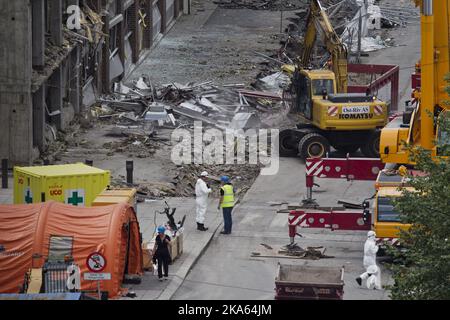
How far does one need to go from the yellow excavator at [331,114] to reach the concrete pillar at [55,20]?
757 centimetres

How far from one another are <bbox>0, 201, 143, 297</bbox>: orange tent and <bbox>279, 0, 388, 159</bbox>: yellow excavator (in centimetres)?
1433

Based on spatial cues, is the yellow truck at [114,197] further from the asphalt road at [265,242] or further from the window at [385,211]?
the window at [385,211]

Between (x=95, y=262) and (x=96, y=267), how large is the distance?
10cm

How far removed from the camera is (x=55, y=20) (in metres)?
42.1

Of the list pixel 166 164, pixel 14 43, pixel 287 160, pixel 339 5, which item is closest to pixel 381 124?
pixel 287 160

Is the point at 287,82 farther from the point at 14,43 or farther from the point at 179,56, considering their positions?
the point at 14,43

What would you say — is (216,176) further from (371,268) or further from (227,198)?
(371,268)

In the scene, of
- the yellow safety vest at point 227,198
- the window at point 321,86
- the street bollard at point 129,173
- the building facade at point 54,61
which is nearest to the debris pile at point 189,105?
the building facade at point 54,61

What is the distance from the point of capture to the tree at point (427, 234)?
65.7 ft

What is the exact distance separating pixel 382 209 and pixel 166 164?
11512 millimetres

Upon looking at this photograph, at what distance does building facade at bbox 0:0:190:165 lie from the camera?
37.8 metres

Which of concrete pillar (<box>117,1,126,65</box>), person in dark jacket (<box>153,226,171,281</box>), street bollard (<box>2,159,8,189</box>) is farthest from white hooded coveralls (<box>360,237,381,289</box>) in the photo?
concrete pillar (<box>117,1,126,65</box>)

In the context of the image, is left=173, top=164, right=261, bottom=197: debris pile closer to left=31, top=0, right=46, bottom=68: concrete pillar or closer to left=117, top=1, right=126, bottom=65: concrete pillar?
left=31, top=0, right=46, bottom=68: concrete pillar

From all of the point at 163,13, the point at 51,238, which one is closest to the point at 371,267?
the point at 51,238
